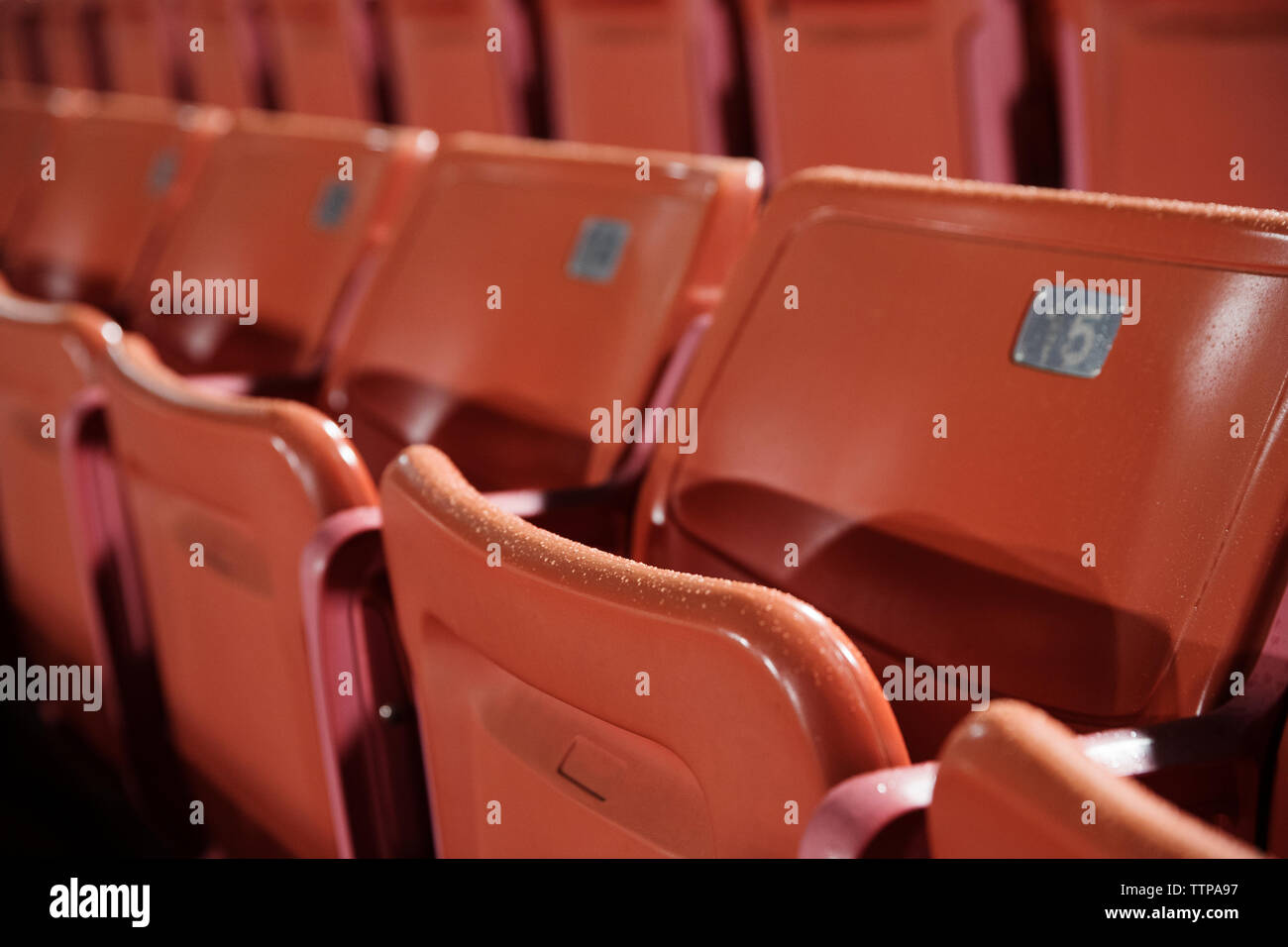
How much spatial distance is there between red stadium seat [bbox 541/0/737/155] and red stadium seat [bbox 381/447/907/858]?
32.6 inches

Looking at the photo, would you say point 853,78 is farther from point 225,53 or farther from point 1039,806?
point 225,53

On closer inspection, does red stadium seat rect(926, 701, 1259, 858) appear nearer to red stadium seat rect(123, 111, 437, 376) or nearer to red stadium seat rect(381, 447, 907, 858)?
red stadium seat rect(381, 447, 907, 858)

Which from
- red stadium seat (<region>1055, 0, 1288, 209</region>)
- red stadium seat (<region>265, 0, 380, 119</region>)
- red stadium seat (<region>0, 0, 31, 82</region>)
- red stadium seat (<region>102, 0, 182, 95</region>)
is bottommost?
red stadium seat (<region>1055, 0, 1288, 209</region>)

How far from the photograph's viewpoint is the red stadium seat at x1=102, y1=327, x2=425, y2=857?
1.66 ft

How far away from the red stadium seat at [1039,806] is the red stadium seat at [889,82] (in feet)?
2.41

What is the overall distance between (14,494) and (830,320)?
584 mm

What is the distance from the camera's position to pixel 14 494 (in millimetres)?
866

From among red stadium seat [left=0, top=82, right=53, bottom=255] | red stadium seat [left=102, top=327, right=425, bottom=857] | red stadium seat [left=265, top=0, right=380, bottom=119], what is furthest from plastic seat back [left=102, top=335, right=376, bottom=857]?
red stadium seat [left=265, top=0, right=380, bottom=119]

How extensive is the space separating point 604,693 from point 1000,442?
207mm

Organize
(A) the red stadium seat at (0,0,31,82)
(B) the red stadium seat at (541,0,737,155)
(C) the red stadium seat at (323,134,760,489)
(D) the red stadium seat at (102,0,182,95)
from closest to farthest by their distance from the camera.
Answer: (C) the red stadium seat at (323,134,760,489) → (B) the red stadium seat at (541,0,737,155) → (D) the red stadium seat at (102,0,182,95) → (A) the red stadium seat at (0,0,31,82)

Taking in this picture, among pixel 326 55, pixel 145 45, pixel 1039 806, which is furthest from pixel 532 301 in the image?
pixel 145 45

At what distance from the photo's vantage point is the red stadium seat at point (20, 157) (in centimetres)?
156
